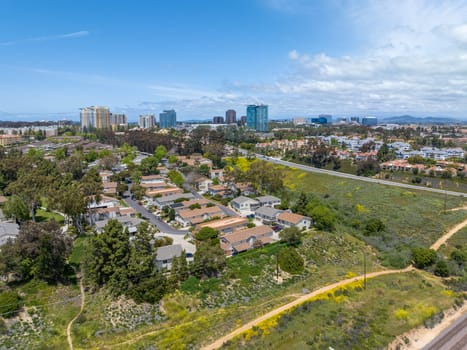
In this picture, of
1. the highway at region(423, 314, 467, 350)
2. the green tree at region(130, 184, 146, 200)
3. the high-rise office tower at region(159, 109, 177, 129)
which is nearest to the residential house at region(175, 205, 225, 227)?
the green tree at region(130, 184, 146, 200)

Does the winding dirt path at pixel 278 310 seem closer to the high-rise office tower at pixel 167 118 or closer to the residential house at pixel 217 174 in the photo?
the residential house at pixel 217 174

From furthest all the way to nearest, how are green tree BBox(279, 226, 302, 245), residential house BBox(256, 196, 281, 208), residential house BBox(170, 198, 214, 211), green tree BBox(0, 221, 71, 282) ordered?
residential house BBox(256, 196, 281, 208)
residential house BBox(170, 198, 214, 211)
green tree BBox(279, 226, 302, 245)
green tree BBox(0, 221, 71, 282)

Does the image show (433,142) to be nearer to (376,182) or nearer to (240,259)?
(376,182)

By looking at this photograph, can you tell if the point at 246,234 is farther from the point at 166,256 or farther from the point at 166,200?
the point at 166,200

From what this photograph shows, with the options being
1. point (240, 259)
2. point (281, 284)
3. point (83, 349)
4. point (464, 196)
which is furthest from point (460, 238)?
point (83, 349)

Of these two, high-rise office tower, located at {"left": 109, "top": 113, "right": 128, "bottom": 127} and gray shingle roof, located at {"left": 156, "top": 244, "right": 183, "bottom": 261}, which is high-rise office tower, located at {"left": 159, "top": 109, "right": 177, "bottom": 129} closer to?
high-rise office tower, located at {"left": 109, "top": 113, "right": 128, "bottom": 127}

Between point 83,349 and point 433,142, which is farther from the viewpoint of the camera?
point 433,142
